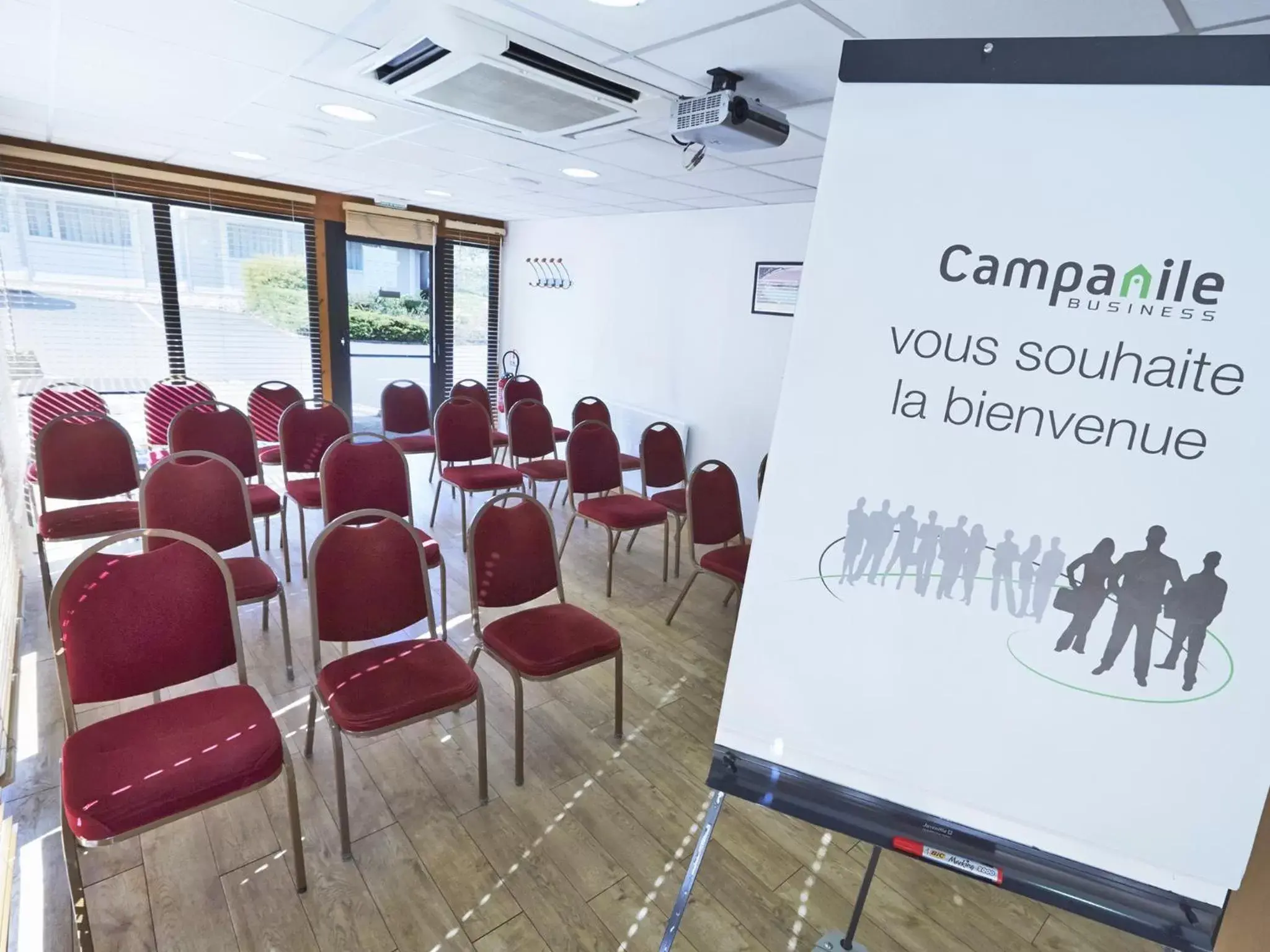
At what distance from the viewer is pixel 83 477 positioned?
3234mm

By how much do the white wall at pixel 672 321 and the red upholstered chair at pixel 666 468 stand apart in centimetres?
68

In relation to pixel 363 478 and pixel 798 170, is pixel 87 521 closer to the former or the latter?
pixel 363 478

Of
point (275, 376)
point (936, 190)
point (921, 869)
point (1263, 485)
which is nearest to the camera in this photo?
point (1263, 485)

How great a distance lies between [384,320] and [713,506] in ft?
14.4

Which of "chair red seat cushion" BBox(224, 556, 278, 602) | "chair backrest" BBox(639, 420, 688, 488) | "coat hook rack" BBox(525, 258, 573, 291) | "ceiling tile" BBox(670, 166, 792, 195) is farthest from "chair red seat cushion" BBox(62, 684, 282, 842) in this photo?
"coat hook rack" BBox(525, 258, 573, 291)

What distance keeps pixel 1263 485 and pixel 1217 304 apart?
0.27 meters

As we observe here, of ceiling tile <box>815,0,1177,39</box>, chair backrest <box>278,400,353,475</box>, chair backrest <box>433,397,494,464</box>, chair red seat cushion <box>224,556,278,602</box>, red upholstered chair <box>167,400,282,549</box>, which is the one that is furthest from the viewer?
chair backrest <box>433,397,494,464</box>

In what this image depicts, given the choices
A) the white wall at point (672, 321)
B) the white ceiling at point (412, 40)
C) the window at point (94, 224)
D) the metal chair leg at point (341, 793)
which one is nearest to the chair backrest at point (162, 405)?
the window at point (94, 224)

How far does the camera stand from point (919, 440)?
1113 millimetres

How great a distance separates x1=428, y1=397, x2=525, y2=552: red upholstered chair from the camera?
4156 millimetres

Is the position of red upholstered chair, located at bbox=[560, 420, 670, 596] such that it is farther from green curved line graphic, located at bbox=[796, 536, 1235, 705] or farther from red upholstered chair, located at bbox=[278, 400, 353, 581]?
green curved line graphic, located at bbox=[796, 536, 1235, 705]

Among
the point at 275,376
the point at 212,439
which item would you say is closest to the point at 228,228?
the point at 275,376

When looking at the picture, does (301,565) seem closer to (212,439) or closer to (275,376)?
(212,439)

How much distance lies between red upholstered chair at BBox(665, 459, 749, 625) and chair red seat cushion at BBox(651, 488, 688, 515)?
1.33 ft
